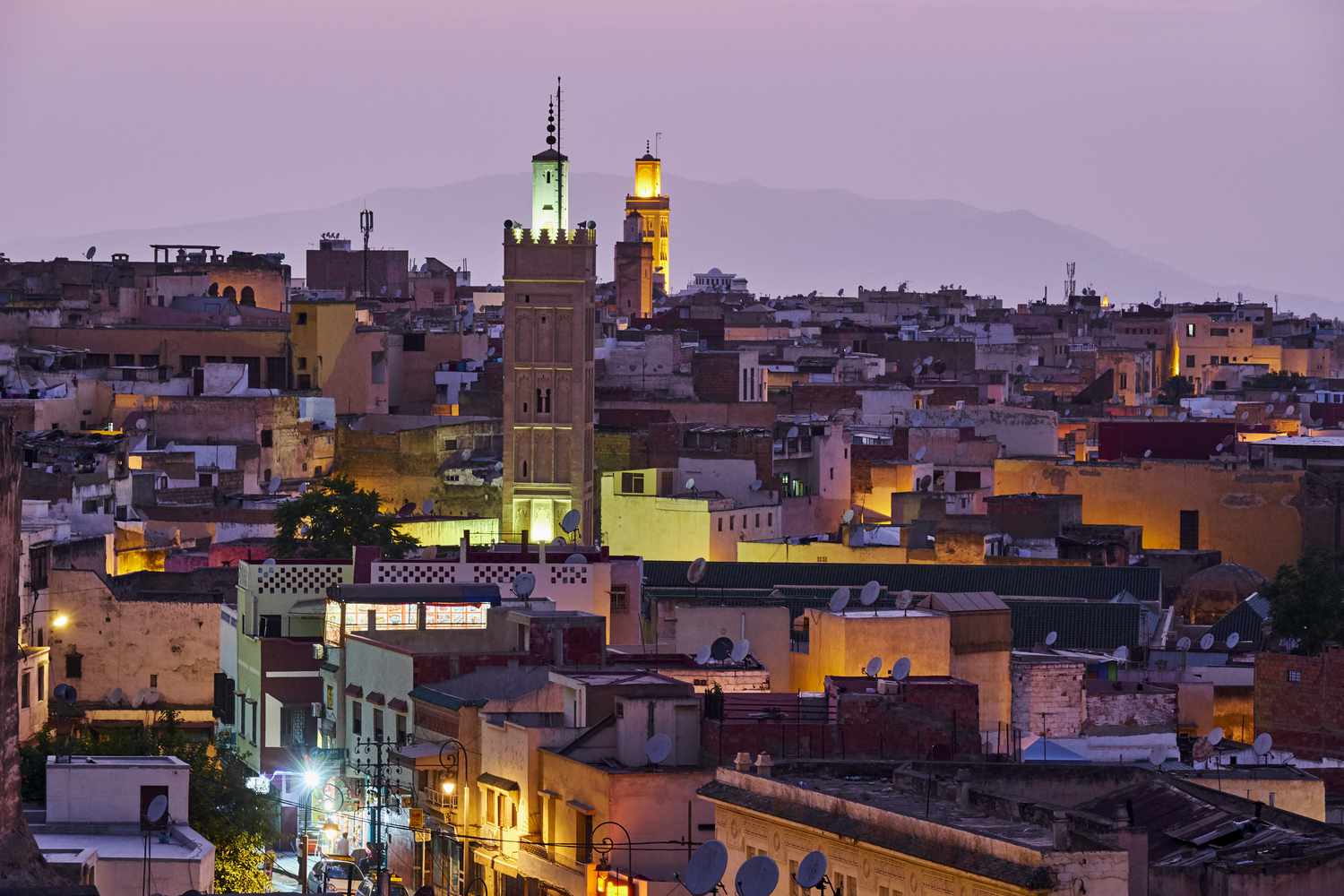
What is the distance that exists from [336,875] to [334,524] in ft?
71.0

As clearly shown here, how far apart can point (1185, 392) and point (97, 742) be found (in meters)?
69.2

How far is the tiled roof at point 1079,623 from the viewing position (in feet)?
136

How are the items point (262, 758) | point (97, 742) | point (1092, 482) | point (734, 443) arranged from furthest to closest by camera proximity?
point (1092, 482) → point (734, 443) → point (262, 758) → point (97, 742)

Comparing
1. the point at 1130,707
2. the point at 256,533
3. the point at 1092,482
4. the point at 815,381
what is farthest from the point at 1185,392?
the point at 1130,707

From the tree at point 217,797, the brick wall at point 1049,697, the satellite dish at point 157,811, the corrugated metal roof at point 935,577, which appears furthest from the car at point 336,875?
the corrugated metal roof at point 935,577

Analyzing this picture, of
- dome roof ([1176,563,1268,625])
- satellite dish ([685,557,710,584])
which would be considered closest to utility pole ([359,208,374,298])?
dome roof ([1176,563,1268,625])

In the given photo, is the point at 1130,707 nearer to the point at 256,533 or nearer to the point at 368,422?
the point at 256,533

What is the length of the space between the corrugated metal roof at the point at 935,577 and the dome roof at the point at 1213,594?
2.53 ft

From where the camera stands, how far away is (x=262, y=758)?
117ft

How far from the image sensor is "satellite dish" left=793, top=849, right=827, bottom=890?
71.3ft

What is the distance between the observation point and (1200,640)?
138 ft

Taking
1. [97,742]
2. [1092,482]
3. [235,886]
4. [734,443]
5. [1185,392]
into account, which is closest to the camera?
[235,886]

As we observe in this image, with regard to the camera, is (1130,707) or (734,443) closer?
(1130,707)

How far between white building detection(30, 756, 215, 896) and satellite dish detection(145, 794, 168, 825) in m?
0.04
